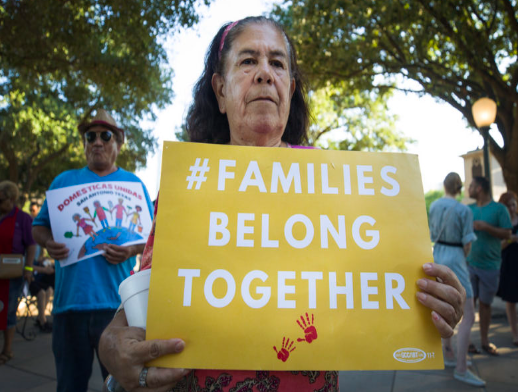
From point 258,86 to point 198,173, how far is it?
41 cm

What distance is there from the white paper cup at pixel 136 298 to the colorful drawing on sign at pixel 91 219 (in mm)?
1441

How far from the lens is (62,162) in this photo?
18.4m

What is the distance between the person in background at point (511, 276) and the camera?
508 cm

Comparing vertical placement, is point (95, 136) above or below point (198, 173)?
above

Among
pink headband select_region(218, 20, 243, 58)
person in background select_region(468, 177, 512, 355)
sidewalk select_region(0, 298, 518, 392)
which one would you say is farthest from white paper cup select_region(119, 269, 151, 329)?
person in background select_region(468, 177, 512, 355)

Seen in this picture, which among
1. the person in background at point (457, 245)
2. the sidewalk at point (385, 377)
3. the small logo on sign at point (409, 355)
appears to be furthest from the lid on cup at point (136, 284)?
the person in background at point (457, 245)

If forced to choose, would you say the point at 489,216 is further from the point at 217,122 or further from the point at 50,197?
the point at 50,197

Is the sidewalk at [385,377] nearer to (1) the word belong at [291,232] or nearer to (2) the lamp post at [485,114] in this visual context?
(1) the word belong at [291,232]

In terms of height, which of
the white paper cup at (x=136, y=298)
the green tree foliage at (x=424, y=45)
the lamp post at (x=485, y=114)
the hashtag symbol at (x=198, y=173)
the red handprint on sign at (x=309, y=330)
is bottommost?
the red handprint on sign at (x=309, y=330)

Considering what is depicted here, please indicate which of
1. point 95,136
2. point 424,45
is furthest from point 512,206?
point 95,136

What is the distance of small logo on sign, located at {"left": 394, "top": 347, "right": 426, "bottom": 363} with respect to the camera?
1.00 metres

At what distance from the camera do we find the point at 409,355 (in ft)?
3.30

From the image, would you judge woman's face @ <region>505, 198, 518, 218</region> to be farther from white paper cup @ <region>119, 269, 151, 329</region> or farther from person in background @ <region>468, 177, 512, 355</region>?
white paper cup @ <region>119, 269, 151, 329</region>

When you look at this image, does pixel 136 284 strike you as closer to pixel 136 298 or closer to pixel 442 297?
pixel 136 298
